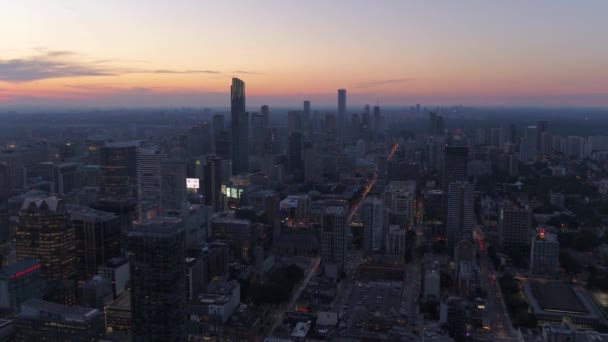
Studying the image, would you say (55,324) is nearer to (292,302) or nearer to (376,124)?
(292,302)

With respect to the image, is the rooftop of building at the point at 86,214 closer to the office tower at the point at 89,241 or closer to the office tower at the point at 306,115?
the office tower at the point at 89,241

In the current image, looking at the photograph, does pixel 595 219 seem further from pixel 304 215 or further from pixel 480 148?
pixel 480 148

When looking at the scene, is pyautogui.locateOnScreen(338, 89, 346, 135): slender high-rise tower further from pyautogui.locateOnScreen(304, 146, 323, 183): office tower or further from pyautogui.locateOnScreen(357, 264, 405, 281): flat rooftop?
pyautogui.locateOnScreen(357, 264, 405, 281): flat rooftop

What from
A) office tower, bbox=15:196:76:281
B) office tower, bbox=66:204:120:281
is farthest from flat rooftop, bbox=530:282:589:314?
office tower, bbox=15:196:76:281

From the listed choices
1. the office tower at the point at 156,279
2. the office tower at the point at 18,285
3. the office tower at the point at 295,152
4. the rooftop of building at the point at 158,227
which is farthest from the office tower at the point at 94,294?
the office tower at the point at 295,152

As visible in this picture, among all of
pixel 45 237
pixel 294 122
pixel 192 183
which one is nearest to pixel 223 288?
pixel 45 237

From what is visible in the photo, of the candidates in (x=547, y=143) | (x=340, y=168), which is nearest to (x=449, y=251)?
(x=340, y=168)
